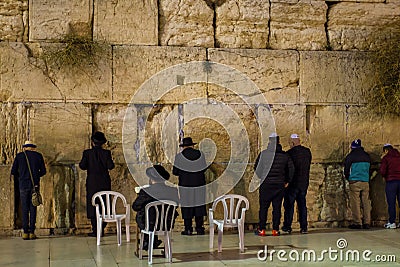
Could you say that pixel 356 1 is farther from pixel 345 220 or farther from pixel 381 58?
pixel 345 220

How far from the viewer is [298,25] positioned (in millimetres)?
10625

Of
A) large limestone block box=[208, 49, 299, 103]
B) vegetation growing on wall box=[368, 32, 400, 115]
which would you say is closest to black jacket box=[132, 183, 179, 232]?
large limestone block box=[208, 49, 299, 103]

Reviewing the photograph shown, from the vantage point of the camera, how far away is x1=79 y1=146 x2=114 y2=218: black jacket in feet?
30.1

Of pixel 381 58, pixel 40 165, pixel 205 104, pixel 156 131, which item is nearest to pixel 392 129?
pixel 381 58

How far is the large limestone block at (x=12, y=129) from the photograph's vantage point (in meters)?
9.67

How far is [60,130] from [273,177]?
3245 millimetres

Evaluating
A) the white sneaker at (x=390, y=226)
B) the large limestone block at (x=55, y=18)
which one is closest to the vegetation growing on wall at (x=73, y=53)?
the large limestone block at (x=55, y=18)

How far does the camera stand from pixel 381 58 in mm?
10523

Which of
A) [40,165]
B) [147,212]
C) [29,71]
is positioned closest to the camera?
[147,212]

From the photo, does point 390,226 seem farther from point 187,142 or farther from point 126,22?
point 126,22

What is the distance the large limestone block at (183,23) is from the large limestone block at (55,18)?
4.01 feet

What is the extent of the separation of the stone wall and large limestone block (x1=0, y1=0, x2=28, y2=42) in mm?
15

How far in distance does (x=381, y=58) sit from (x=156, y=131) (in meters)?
3.78

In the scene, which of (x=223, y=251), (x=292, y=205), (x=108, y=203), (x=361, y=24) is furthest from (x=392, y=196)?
(x=108, y=203)
